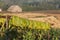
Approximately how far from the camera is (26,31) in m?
10.0

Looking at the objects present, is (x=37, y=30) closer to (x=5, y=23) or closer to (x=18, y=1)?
(x=5, y=23)

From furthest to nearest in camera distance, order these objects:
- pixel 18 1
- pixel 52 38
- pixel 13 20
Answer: pixel 18 1 → pixel 13 20 → pixel 52 38

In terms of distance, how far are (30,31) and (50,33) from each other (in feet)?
3.27

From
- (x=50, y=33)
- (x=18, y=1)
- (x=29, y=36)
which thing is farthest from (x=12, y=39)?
(x=18, y=1)

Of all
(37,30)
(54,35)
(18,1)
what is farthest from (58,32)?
(18,1)

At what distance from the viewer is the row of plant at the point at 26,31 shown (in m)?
9.84

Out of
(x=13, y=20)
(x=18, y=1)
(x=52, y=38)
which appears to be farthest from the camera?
(x=18, y=1)

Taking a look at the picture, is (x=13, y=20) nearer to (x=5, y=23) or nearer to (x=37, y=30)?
(x=5, y=23)

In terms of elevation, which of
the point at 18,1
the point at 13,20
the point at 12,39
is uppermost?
the point at 13,20

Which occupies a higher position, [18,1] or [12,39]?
[12,39]

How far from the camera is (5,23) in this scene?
1095cm

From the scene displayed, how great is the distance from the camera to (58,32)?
9.84 meters

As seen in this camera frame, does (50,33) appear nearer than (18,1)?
Yes

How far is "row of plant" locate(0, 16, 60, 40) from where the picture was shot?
32.3 feet
